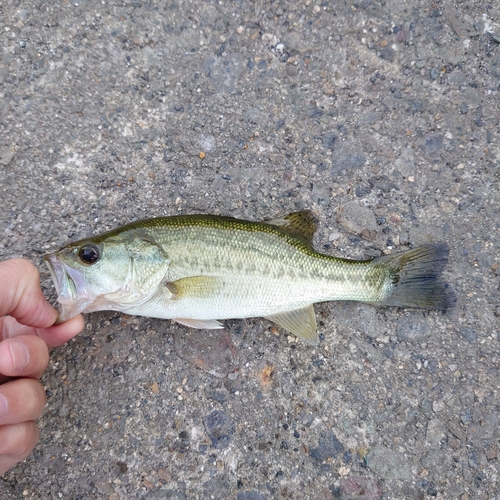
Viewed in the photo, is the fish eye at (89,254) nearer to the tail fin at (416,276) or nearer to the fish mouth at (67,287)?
the fish mouth at (67,287)

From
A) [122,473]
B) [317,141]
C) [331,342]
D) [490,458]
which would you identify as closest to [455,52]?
[317,141]

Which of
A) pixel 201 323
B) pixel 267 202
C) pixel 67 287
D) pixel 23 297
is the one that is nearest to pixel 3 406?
pixel 23 297

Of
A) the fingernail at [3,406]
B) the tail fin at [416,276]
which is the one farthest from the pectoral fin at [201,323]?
the tail fin at [416,276]

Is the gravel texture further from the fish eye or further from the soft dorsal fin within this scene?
the fish eye

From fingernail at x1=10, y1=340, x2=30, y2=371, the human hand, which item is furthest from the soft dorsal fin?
fingernail at x1=10, y1=340, x2=30, y2=371

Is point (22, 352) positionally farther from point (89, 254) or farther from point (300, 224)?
point (300, 224)

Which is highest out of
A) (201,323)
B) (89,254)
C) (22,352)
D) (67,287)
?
(89,254)
